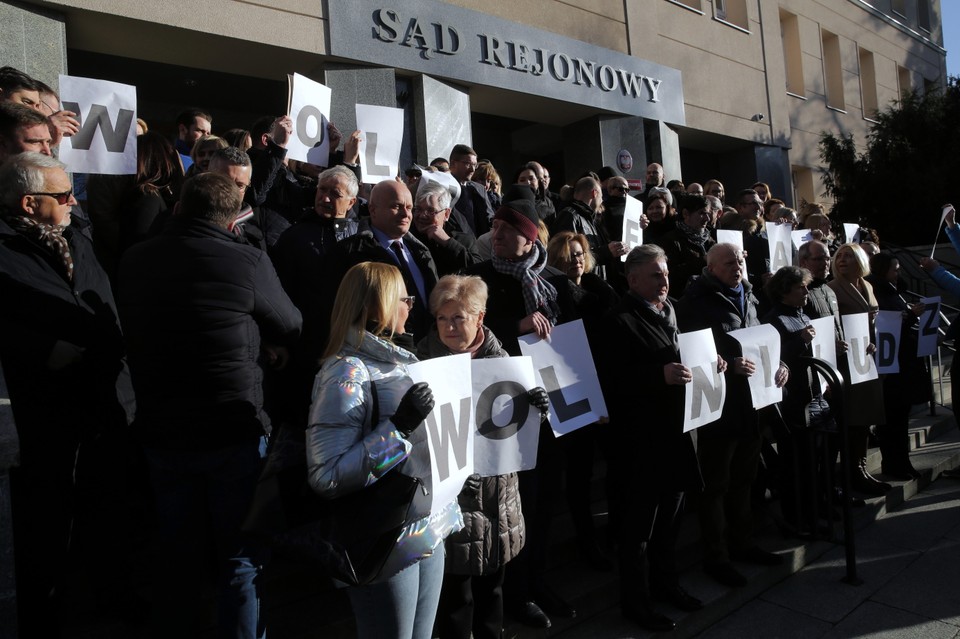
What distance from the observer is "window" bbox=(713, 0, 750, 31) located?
16111 mm

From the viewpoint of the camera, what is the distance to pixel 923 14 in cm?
2372

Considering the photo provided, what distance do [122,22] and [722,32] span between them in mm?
12344

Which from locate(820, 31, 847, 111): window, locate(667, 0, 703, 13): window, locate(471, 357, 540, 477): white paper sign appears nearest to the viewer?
locate(471, 357, 540, 477): white paper sign

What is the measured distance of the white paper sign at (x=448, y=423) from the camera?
254cm

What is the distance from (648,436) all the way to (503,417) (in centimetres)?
110

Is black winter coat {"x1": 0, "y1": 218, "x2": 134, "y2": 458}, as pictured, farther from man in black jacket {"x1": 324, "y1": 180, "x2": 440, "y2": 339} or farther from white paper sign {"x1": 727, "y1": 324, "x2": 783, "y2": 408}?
white paper sign {"x1": 727, "y1": 324, "x2": 783, "y2": 408}

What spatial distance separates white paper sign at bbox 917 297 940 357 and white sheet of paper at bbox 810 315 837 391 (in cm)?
180

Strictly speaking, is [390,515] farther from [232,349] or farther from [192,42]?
[192,42]

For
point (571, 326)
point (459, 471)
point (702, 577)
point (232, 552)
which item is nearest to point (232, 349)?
point (232, 552)

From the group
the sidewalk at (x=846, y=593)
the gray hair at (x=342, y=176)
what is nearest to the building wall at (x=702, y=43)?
the gray hair at (x=342, y=176)

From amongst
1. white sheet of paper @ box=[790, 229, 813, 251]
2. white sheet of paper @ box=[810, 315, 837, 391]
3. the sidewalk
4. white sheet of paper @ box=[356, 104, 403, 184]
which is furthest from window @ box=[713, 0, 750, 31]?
white sheet of paper @ box=[356, 104, 403, 184]

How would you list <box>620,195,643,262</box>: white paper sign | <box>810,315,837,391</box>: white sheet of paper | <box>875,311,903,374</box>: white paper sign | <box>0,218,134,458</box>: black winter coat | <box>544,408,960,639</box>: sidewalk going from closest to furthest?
1. <box>0,218,134,458</box>: black winter coat
2. <box>544,408,960,639</box>: sidewalk
3. <box>810,315,837,391</box>: white sheet of paper
4. <box>875,311,903,374</box>: white paper sign
5. <box>620,195,643,262</box>: white paper sign

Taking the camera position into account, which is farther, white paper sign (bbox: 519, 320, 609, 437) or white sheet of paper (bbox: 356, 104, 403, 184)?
white sheet of paper (bbox: 356, 104, 403, 184)

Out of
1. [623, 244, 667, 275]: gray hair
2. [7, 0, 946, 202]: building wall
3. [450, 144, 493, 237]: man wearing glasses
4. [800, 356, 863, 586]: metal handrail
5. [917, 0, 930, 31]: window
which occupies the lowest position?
[800, 356, 863, 586]: metal handrail
